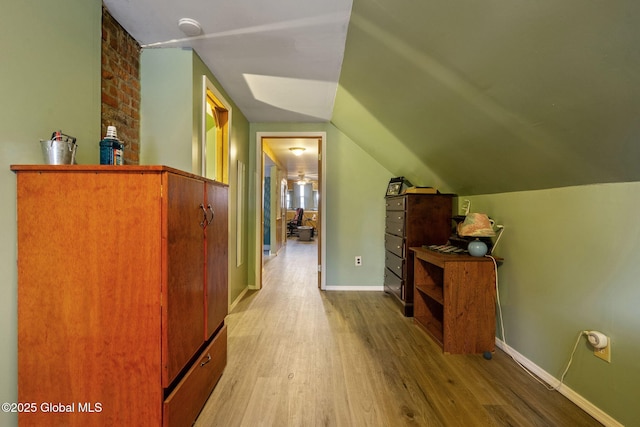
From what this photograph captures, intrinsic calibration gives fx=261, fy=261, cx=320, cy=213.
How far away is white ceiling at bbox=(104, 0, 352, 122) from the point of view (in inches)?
57.1

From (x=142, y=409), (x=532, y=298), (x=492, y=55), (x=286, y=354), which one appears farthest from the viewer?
(x=286, y=354)

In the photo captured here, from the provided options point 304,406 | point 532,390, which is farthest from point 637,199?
point 304,406

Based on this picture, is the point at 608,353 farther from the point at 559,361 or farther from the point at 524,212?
the point at 524,212

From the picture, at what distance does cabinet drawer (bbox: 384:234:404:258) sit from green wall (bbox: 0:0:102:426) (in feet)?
8.65

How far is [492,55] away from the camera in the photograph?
1.13 m

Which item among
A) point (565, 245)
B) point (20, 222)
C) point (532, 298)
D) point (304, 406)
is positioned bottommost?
point (304, 406)

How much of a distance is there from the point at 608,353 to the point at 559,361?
0.32 metres

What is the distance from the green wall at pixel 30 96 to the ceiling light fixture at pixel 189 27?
17.7 inches

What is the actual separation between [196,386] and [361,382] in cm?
96

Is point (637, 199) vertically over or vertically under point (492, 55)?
under

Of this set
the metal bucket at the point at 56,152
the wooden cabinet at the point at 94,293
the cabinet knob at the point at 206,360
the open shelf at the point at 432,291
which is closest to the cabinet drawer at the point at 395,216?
the open shelf at the point at 432,291

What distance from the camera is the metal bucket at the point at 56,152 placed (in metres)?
1.04

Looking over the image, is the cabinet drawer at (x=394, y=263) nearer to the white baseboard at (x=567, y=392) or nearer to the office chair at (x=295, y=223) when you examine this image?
the white baseboard at (x=567, y=392)

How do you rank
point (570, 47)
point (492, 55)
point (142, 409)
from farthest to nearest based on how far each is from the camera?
point (492, 55) < point (142, 409) < point (570, 47)
